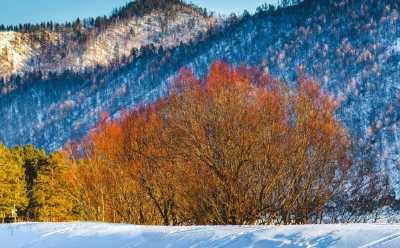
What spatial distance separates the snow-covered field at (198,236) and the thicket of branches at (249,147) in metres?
4.27

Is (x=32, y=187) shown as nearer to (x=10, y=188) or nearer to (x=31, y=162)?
(x=31, y=162)

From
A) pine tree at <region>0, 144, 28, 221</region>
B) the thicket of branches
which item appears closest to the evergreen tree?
pine tree at <region>0, 144, 28, 221</region>

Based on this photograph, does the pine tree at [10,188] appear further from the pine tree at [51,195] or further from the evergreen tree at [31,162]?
the evergreen tree at [31,162]

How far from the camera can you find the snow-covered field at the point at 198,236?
8.64m

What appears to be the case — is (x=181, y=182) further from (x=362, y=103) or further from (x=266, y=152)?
(x=362, y=103)

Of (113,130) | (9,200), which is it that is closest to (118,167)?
(113,130)

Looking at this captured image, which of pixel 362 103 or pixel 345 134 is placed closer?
pixel 345 134

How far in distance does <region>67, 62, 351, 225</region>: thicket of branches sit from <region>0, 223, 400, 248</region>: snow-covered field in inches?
168

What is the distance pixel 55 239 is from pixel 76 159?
1739cm

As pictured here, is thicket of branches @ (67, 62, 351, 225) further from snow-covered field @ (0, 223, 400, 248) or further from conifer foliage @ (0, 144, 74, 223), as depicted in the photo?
conifer foliage @ (0, 144, 74, 223)

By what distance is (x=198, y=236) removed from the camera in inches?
433

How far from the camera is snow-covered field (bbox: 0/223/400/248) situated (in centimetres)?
864

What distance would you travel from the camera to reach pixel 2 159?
40750mm

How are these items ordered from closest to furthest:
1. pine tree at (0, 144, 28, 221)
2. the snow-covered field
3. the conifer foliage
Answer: the snow-covered field < pine tree at (0, 144, 28, 221) < the conifer foliage
